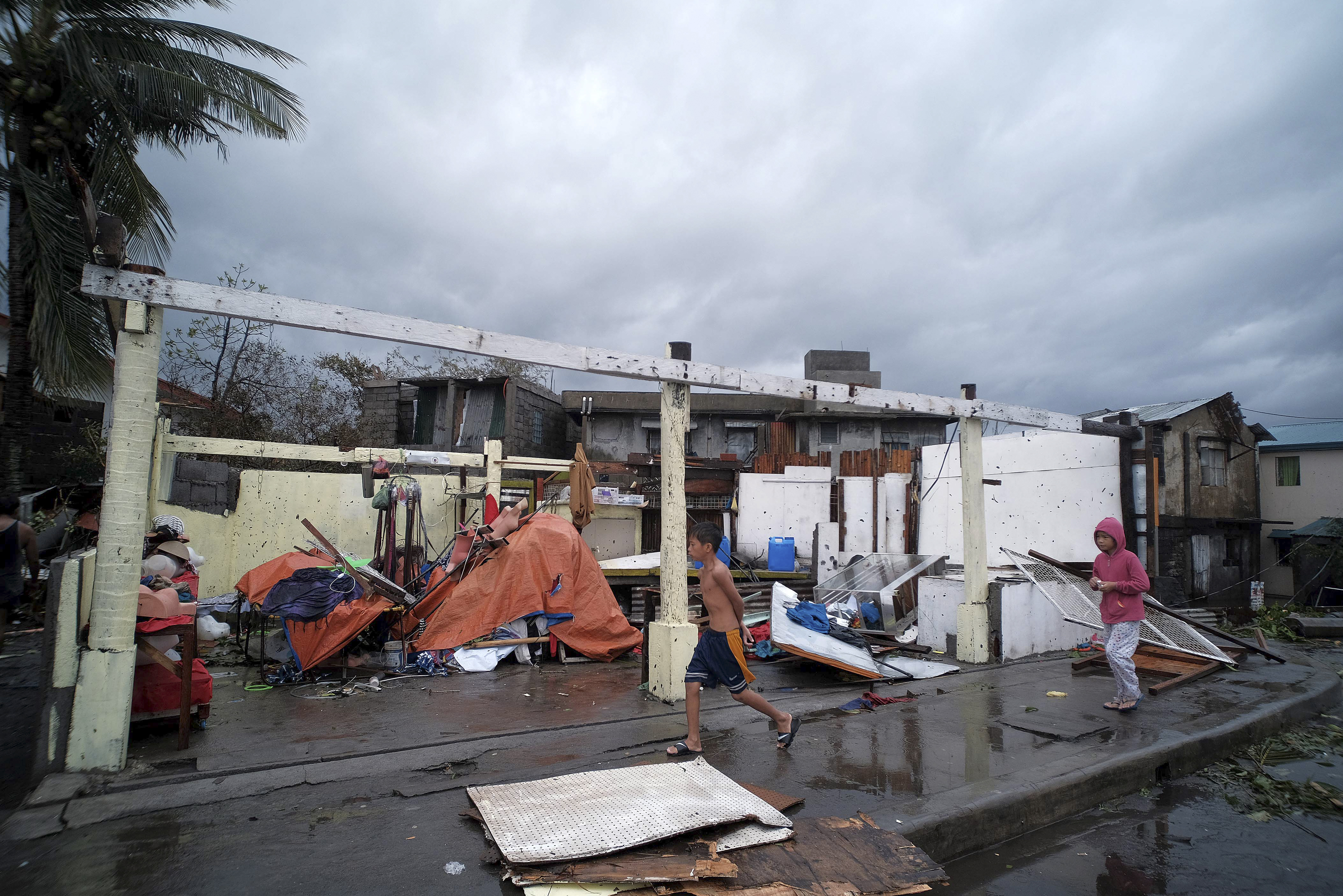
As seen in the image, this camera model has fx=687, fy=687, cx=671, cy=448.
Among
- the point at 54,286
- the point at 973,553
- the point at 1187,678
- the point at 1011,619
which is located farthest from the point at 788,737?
the point at 54,286

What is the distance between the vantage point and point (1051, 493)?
1245 centimetres

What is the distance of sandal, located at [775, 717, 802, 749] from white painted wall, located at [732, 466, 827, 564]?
34.9ft

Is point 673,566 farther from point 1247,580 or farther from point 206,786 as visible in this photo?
point 1247,580

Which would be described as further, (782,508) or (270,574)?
(782,508)

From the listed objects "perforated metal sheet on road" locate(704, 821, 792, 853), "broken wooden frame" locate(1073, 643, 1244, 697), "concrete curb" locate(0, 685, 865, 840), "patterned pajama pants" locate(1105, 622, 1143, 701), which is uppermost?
"patterned pajama pants" locate(1105, 622, 1143, 701)

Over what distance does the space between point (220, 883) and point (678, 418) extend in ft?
14.1

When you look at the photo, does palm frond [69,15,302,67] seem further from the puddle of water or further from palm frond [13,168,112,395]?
Answer: the puddle of water

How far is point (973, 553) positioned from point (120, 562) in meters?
8.01

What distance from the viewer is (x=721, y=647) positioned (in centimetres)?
451

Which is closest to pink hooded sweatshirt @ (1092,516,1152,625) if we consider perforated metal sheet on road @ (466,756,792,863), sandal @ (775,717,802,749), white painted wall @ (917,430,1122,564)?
sandal @ (775,717,802,749)

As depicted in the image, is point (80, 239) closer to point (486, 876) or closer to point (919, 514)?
point (486, 876)

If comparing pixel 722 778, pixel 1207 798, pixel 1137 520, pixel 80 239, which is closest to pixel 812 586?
pixel 1137 520

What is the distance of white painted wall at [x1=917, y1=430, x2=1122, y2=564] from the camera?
12219mm

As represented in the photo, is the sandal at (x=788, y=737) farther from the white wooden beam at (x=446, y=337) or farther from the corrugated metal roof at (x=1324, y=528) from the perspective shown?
the corrugated metal roof at (x=1324, y=528)
